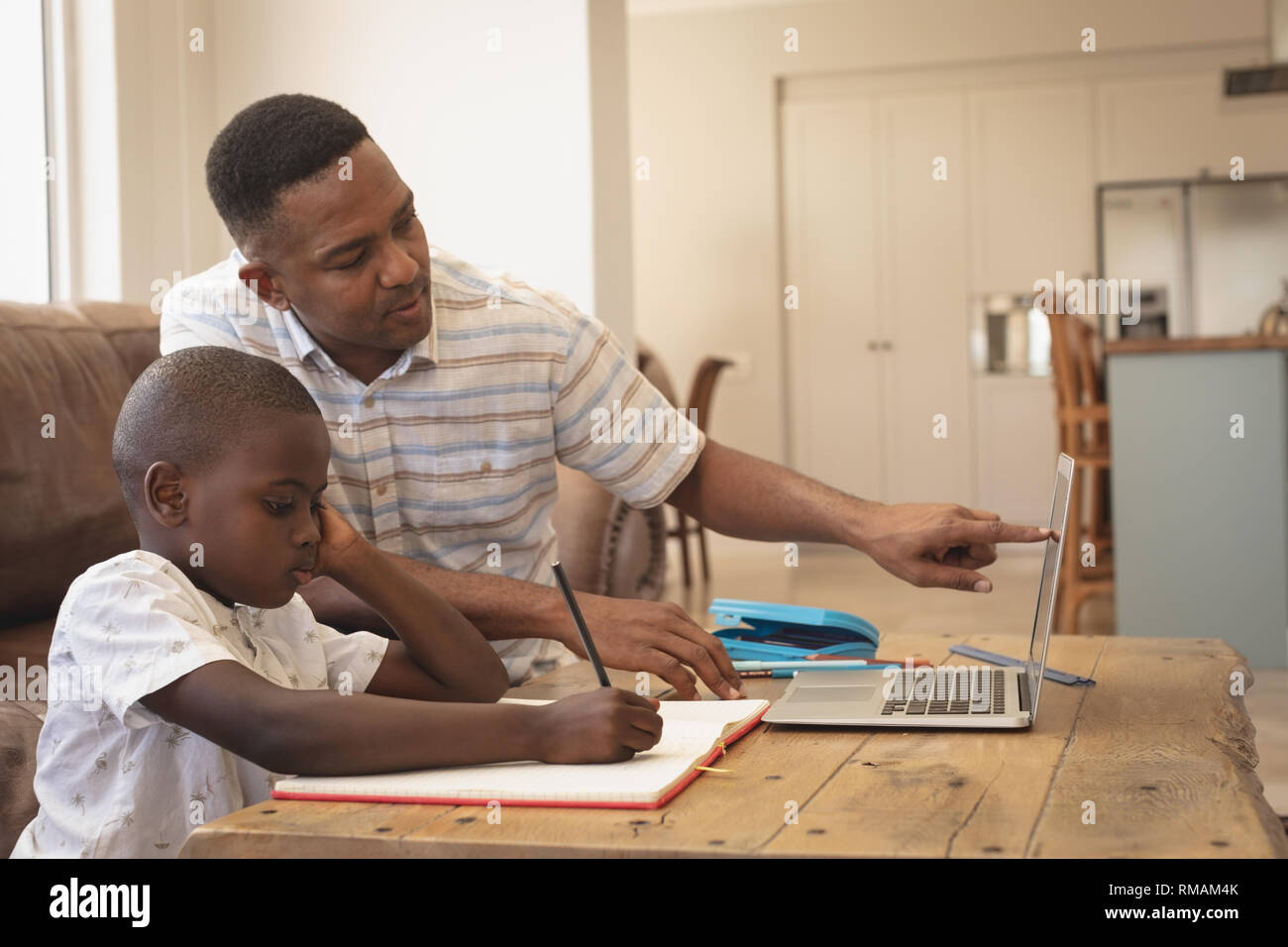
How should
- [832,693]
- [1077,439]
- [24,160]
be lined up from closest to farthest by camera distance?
[832,693] < [24,160] < [1077,439]

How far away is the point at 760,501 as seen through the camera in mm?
1543

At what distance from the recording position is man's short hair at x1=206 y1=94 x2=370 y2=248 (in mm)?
1347

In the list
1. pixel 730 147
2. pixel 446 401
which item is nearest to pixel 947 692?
pixel 446 401

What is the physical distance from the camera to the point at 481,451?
1.54m

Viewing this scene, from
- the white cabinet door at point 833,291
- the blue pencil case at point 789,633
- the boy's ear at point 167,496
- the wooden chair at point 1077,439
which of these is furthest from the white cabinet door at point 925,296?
the boy's ear at point 167,496

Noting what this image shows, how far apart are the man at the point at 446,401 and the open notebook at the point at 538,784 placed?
12.1 inches

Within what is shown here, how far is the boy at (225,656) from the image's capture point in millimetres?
879

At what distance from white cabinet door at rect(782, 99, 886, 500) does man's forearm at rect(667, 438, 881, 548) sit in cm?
487

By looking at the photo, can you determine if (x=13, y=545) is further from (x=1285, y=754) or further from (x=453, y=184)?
(x=1285, y=754)

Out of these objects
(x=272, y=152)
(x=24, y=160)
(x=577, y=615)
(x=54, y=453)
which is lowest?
(x=577, y=615)

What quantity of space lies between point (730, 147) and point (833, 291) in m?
0.89

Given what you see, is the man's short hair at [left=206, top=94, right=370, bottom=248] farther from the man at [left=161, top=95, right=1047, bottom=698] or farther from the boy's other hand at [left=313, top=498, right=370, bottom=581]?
the boy's other hand at [left=313, top=498, right=370, bottom=581]

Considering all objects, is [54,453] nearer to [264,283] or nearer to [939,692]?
[264,283]
